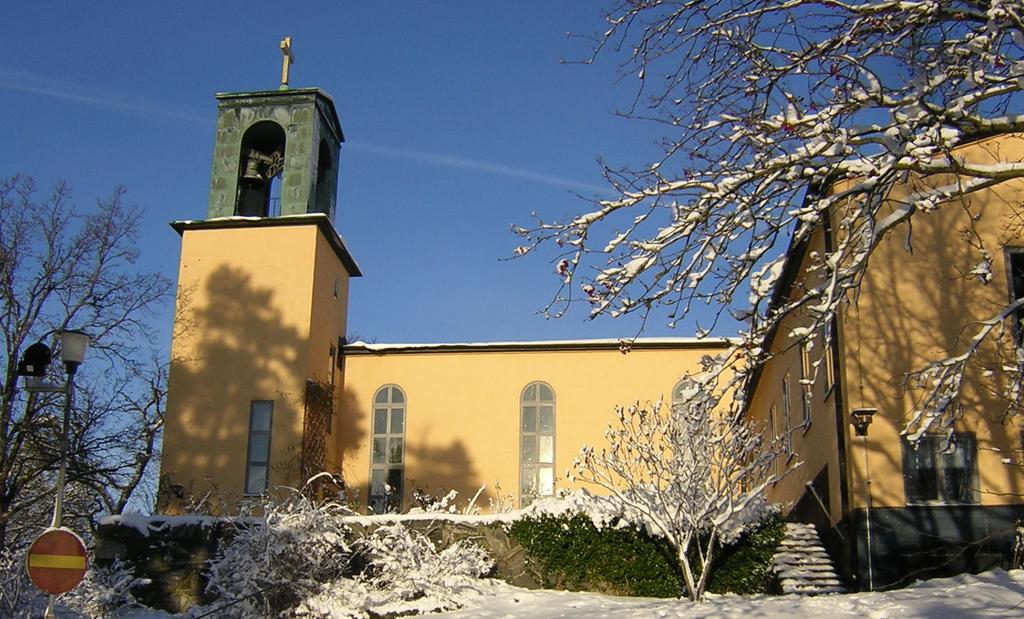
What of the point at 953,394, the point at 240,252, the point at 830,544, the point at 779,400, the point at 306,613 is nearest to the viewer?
the point at 953,394

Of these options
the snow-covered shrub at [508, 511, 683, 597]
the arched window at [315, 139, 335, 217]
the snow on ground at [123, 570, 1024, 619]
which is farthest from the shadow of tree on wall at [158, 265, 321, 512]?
the snow on ground at [123, 570, 1024, 619]

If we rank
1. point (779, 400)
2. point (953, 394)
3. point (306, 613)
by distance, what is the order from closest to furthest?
point (953, 394) → point (306, 613) → point (779, 400)

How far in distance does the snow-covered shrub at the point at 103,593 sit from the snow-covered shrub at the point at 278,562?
54.1 inches

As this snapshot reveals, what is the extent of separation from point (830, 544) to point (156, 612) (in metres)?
9.43

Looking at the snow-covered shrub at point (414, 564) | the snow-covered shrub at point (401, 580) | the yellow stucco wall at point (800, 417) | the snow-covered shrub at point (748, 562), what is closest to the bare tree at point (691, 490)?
the snow-covered shrub at point (748, 562)

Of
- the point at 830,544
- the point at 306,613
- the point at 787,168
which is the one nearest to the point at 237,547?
the point at 306,613

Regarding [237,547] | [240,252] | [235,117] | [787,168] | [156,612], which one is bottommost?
[156,612]

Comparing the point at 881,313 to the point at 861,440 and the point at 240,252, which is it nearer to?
A: the point at 861,440

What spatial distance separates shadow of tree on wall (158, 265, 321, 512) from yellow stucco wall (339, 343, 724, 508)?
258cm

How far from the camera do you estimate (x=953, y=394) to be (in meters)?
7.41

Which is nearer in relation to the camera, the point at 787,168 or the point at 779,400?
the point at 787,168

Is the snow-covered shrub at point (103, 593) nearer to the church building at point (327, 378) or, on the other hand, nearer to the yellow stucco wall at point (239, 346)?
the church building at point (327, 378)

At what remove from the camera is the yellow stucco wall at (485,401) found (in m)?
23.6

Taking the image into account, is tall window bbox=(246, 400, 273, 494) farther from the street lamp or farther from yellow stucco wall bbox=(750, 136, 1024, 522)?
yellow stucco wall bbox=(750, 136, 1024, 522)
